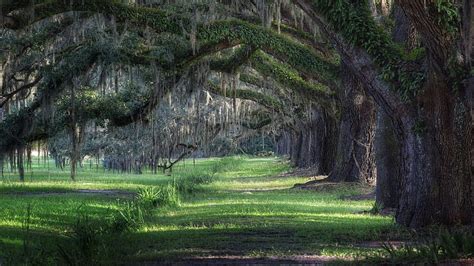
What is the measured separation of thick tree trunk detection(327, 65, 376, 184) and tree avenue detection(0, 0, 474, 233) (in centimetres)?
4

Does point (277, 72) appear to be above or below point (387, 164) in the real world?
above

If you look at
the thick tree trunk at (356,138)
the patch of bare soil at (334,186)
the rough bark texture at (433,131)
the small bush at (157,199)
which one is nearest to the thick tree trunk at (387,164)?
the rough bark texture at (433,131)

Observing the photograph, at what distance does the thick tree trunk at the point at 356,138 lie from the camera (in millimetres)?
24312

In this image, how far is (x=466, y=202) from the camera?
1205 centimetres

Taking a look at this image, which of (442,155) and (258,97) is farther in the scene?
(258,97)

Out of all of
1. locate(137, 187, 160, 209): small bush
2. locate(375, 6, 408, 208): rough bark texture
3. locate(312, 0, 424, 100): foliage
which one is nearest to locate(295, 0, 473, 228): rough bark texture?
locate(312, 0, 424, 100): foliage

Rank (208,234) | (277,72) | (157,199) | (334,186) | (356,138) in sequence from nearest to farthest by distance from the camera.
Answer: (208,234) < (157,199) < (277,72) < (356,138) < (334,186)

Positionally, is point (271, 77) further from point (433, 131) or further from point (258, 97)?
point (433, 131)

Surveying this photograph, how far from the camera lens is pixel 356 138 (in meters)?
24.7

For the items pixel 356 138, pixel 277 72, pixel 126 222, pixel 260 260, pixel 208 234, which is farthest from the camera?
pixel 356 138

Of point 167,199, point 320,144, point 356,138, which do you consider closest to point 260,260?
point 167,199

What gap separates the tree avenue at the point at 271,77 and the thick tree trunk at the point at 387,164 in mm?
27

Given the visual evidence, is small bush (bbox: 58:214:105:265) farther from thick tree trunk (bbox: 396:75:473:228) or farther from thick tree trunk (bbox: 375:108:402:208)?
thick tree trunk (bbox: 375:108:402:208)

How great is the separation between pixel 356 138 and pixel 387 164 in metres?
8.44
